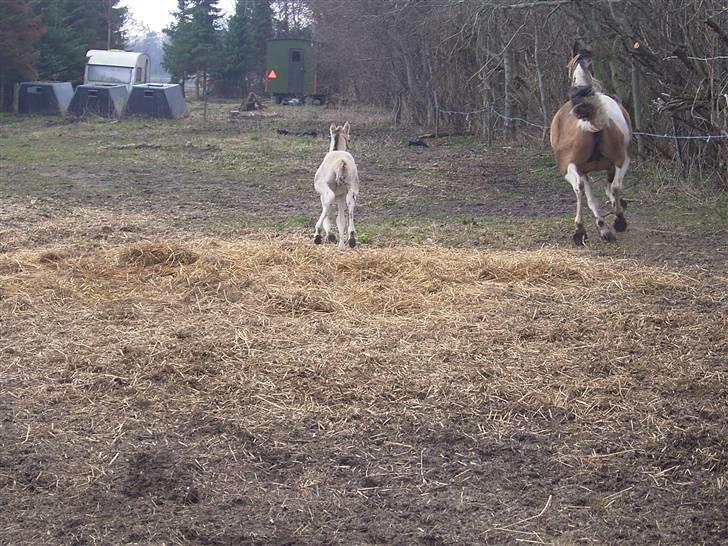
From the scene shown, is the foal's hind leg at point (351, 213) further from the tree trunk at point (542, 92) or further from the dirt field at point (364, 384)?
the tree trunk at point (542, 92)

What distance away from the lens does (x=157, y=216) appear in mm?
11703

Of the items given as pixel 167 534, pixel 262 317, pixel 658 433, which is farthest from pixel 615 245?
pixel 167 534

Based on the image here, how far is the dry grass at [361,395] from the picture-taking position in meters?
3.97

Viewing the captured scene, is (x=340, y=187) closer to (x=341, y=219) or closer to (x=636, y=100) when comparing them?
(x=341, y=219)

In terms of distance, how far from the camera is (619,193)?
32.8 ft

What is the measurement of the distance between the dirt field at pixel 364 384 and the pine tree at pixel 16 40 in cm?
2646

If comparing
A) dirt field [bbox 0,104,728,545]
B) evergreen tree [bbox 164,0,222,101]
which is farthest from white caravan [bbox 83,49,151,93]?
dirt field [bbox 0,104,728,545]

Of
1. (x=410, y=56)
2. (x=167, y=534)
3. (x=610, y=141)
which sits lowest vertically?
(x=167, y=534)

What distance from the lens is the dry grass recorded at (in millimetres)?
3975

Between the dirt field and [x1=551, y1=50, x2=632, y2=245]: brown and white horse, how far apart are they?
1.28ft

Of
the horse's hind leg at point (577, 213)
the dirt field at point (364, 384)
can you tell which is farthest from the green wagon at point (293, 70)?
the horse's hind leg at point (577, 213)

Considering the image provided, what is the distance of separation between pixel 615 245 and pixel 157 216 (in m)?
5.84

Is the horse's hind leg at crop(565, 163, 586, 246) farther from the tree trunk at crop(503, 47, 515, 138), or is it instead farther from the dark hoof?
the tree trunk at crop(503, 47, 515, 138)

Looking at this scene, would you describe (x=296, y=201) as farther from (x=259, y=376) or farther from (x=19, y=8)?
(x=19, y=8)
